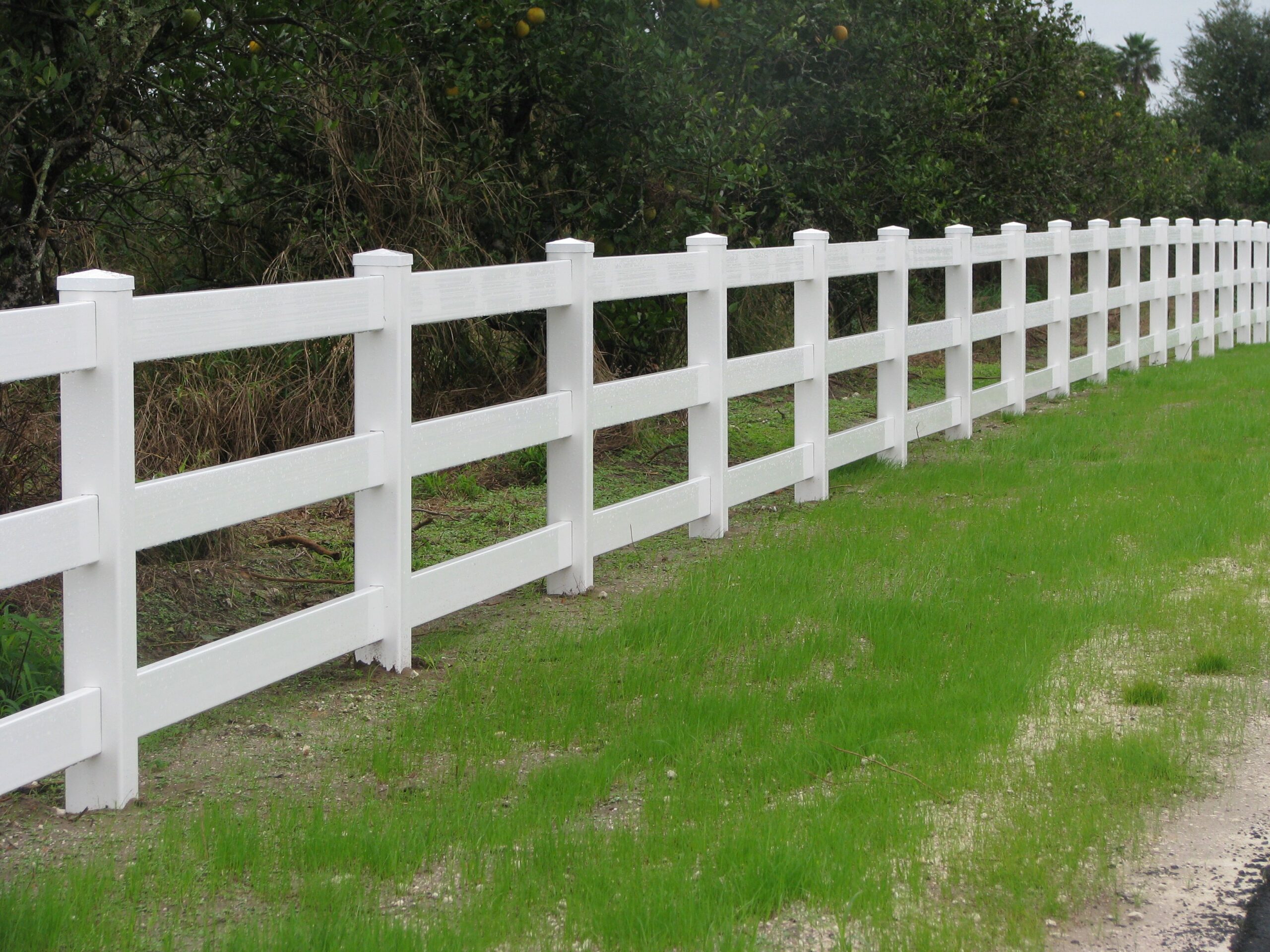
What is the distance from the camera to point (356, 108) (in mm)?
8805

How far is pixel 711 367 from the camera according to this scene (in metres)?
7.80

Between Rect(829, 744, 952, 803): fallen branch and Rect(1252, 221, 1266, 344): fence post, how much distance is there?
18334 mm

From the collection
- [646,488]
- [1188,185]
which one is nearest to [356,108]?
[646,488]

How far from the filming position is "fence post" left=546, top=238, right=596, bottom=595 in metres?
6.63

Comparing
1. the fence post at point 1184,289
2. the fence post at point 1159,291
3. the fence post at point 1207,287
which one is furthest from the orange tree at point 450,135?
the fence post at point 1207,287

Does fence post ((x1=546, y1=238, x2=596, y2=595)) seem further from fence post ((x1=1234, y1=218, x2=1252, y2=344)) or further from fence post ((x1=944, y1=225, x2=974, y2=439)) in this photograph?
fence post ((x1=1234, y1=218, x2=1252, y2=344))

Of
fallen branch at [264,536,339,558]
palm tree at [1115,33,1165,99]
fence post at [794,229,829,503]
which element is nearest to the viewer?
fallen branch at [264,536,339,558]

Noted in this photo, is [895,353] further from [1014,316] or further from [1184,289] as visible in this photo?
[1184,289]

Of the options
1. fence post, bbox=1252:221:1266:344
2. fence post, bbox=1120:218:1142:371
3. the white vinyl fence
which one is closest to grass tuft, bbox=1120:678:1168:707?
the white vinyl fence

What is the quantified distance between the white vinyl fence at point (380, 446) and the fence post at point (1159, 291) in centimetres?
635

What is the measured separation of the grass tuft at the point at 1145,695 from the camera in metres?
5.02

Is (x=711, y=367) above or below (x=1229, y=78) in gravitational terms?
below

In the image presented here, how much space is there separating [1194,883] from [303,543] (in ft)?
15.6

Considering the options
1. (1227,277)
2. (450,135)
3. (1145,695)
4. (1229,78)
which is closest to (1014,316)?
(450,135)
